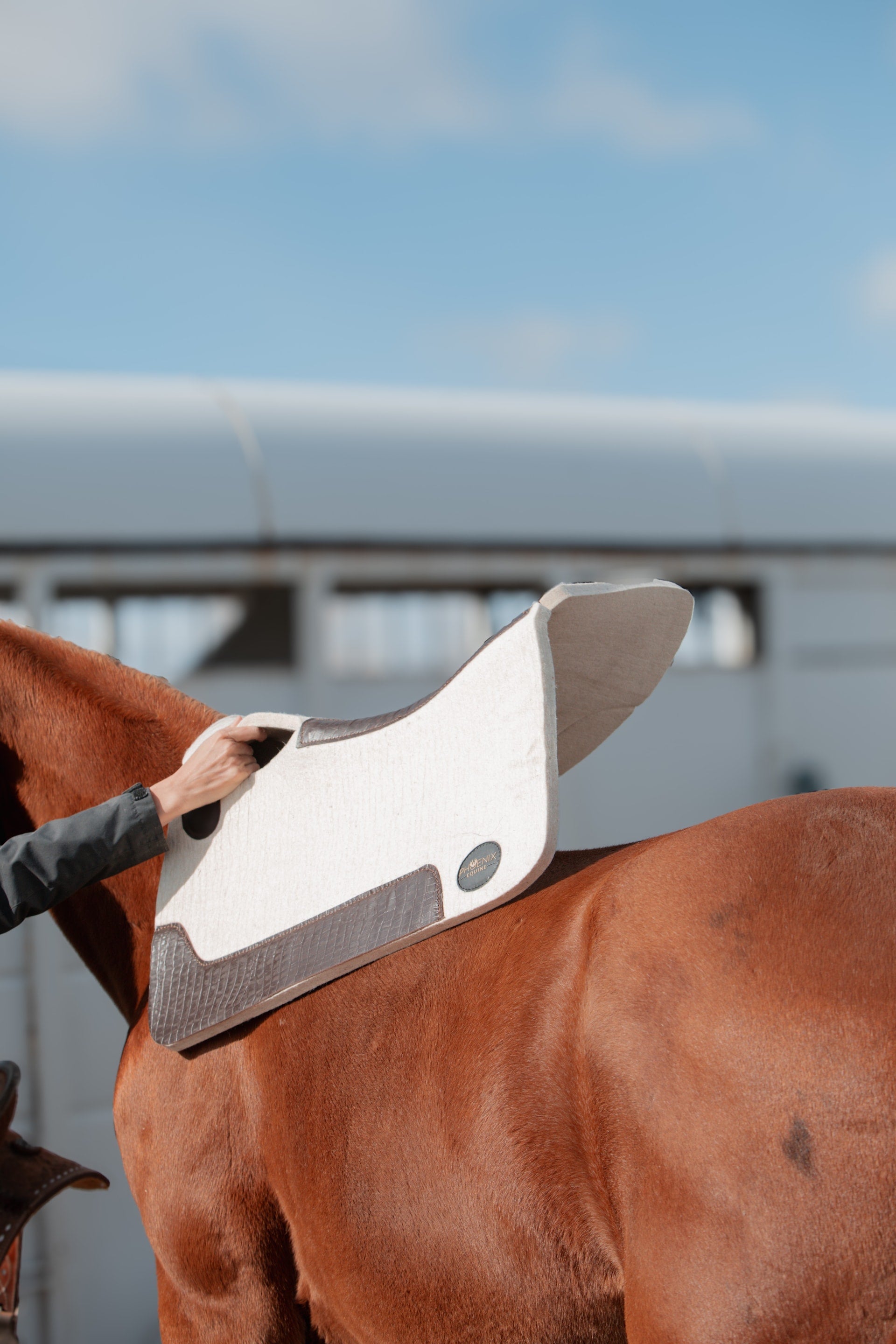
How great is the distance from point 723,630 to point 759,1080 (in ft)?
8.94

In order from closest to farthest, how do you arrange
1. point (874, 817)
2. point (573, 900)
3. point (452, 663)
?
point (874, 817) < point (573, 900) < point (452, 663)

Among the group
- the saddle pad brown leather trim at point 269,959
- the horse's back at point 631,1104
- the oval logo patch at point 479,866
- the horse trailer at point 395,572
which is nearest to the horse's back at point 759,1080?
the horse's back at point 631,1104

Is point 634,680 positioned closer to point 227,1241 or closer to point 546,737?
point 546,737

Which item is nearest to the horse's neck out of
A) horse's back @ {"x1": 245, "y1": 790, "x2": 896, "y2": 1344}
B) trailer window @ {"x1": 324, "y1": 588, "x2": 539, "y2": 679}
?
horse's back @ {"x1": 245, "y1": 790, "x2": 896, "y2": 1344}

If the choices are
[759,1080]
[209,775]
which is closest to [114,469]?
[209,775]

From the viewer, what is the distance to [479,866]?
1.16 metres

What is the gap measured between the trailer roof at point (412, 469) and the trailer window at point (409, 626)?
0.18 metres

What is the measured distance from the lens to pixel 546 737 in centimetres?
115

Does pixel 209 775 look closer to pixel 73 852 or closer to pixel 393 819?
pixel 73 852

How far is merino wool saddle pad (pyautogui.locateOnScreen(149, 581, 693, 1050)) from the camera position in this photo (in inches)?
45.8

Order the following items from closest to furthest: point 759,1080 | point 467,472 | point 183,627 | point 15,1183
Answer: point 759,1080 < point 15,1183 < point 183,627 < point 467,472

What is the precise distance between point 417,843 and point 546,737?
21 cm

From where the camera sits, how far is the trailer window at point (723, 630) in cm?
345

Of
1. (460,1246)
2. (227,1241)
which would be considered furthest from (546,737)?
(227,1241)
